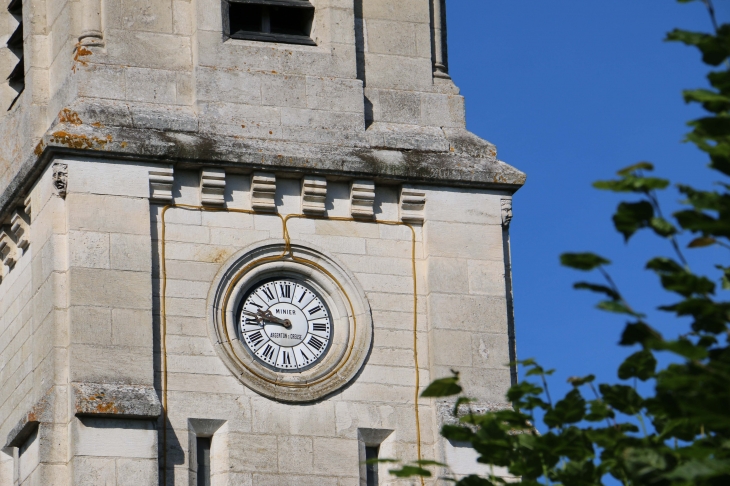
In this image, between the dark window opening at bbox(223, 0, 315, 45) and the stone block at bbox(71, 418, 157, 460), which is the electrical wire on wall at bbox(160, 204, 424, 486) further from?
the dark window opening at bbox(223, 0, 315, 45)

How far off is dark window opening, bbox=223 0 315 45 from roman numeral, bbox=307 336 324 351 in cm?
312

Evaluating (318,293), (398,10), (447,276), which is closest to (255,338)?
(318,293)

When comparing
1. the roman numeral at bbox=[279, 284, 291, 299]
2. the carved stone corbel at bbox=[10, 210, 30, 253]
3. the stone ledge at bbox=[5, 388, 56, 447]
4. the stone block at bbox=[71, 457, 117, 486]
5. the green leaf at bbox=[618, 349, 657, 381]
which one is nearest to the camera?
the green leaf at bbox=[618, 349, 657, 381]

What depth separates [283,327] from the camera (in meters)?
21.9

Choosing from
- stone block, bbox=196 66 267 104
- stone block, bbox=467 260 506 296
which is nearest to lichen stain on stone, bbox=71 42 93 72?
stone block, bbox=196 66 267 104

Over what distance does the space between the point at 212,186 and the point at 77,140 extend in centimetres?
140

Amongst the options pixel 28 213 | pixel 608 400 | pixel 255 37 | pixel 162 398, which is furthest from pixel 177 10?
pixel 608 400

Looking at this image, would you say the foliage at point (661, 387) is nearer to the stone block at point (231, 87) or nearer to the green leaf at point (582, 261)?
the green leaf at point (582, 261)

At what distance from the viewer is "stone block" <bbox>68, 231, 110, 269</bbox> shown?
2125 centimetres

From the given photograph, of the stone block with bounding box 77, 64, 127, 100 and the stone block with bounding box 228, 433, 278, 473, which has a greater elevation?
the stone block with bounding box 77, 64, 127, 100

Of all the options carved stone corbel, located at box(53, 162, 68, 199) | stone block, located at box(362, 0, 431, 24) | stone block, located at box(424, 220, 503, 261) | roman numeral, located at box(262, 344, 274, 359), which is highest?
stone block, located at box(362, 0, 431, 24)

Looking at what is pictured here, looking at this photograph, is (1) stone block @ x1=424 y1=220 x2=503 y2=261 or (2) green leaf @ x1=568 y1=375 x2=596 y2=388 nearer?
(2) green leaf @ x1=568 y1=375 x2=596 y2=388

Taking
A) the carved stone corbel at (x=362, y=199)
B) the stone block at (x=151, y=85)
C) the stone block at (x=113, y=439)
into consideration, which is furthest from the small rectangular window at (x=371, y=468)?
the stone block at (x=151, y=85)

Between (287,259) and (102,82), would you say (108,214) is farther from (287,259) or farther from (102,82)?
(287,259)
